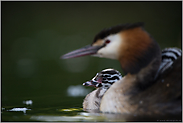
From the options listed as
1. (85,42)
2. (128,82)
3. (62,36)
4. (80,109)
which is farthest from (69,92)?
(62,36)

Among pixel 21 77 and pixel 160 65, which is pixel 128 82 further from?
pixel 21 77

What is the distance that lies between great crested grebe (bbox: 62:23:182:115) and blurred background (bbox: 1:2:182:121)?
132 centimetres

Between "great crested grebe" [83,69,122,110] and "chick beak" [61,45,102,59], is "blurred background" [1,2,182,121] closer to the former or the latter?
"great crested grebe" [83,69,122,110]

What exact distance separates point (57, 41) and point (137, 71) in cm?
1085

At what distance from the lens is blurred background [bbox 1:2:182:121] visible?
7.95 m

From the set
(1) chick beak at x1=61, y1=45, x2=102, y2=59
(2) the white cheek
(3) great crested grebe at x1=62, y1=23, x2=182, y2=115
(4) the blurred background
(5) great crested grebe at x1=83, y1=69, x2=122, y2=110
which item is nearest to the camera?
(3) great crested grebe at x1=62, y1=23, x2=182, y2=115

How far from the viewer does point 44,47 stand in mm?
14594

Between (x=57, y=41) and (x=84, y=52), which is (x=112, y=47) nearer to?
(x=84, y=52)

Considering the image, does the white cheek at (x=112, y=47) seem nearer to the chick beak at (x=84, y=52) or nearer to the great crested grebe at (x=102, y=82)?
the chick beak at (x=84, y=52)

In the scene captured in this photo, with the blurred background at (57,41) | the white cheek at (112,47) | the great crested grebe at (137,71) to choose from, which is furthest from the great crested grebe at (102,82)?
the white cheek at (112,47)

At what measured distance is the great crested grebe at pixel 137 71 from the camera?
4.70m

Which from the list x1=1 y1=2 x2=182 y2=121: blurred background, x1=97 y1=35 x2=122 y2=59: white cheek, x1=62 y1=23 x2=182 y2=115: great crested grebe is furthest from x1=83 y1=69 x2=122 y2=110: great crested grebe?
x1=97 y1=35 x2=122 y2=59: white cheek

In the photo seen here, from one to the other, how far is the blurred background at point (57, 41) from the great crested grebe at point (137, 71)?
1.32m

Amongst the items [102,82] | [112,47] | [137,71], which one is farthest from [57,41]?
[137,71]
